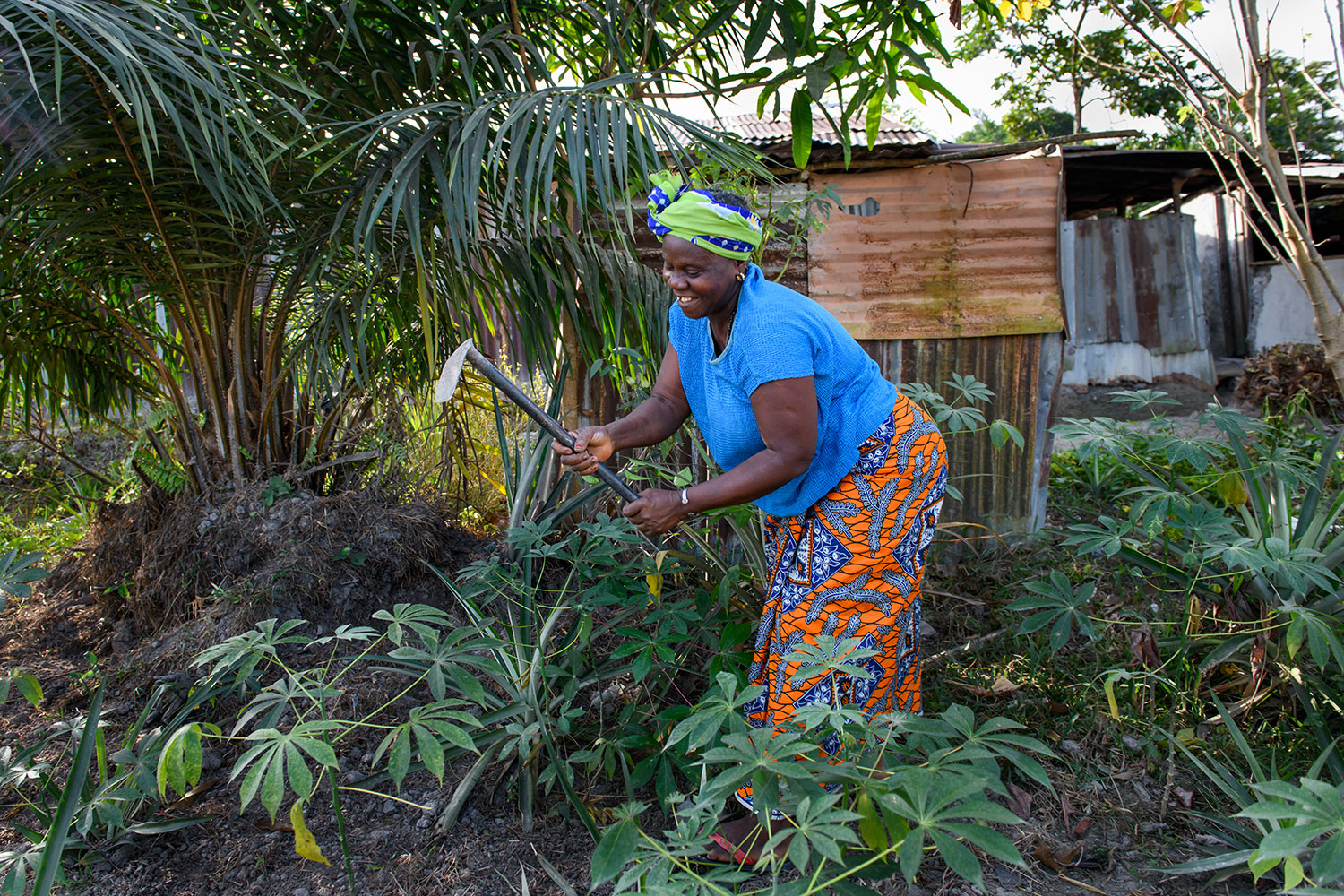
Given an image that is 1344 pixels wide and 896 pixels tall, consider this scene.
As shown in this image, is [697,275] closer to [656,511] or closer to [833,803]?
[656,511]

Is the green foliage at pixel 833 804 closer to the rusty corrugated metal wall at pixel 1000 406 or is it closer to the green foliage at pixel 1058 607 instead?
the green foliage at pixel 1058 607

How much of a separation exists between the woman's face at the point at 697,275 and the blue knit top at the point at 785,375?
5 cm

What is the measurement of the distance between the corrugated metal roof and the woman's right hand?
1228mm

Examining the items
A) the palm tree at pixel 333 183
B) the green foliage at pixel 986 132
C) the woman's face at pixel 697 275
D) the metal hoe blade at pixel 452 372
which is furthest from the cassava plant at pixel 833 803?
the green foliage at pixel 986 132

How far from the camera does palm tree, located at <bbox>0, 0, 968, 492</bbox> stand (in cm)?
202

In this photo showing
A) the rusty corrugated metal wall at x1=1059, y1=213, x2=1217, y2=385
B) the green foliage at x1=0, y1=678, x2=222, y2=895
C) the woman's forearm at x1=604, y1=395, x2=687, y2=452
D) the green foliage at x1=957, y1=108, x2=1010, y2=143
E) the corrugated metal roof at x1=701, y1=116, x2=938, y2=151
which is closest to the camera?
the green foliage at x1=0, y1=678, x2=222, y2=895

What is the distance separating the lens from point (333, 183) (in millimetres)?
2375

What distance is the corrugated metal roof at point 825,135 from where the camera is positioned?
3381mm

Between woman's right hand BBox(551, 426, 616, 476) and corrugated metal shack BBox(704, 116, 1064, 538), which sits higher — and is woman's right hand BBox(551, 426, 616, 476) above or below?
below

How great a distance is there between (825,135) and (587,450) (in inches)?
103

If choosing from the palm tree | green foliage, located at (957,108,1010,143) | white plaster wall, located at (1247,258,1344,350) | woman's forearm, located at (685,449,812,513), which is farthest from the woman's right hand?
green foliage, located at (957,108,1010,143)

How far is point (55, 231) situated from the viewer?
225 cm

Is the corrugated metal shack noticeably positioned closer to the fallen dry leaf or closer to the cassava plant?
the fallen dry leaf

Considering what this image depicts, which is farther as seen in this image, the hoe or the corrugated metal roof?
the corrugated metal roof
